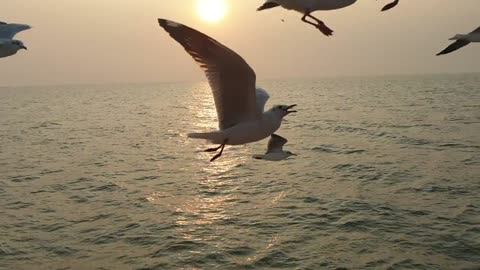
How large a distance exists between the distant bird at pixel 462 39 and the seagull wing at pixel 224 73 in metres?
2.31

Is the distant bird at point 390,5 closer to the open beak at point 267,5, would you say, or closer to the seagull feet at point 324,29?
the seagull feet at point 324,29

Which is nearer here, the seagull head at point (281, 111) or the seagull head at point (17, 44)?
the seagull head at point (281, 111)

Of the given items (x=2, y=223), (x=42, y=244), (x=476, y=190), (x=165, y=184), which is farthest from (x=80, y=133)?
(x=476, y=190)

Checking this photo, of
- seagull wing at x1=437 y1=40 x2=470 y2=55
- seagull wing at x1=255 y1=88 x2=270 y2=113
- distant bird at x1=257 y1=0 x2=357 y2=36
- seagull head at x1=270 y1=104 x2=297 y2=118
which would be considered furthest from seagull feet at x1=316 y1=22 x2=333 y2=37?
seagull wing at x1=255 y1=88 x2=270 y2=113

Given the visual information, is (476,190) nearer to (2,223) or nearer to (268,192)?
(268,192)

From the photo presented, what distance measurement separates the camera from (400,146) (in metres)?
39.8

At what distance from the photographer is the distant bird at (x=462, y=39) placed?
198 inches

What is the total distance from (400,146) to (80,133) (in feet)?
126

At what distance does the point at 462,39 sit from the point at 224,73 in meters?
2.83

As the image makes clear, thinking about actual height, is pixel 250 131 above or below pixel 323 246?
above

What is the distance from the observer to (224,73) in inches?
253

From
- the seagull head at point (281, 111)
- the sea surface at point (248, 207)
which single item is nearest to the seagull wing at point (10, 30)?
the seagull head at point (281, 111)

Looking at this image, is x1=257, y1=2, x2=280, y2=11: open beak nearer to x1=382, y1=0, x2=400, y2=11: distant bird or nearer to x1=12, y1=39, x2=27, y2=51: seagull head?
x1=382, y1=0, x2=400, y2=11: distant bird

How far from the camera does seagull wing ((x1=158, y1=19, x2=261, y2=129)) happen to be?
5227mm
